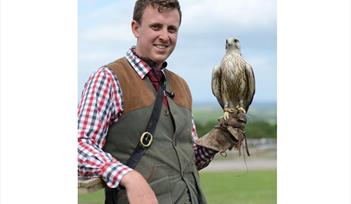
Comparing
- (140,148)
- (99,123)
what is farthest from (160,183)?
(99,123)

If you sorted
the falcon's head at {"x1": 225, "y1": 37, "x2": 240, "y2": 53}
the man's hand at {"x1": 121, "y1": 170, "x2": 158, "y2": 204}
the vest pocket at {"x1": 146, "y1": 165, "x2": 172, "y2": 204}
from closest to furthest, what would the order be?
the man's hand at {"x1": 121, "y1": 170, "x2": 158, "y2": 204} < the vest pocket at {"x1": 146, "y1": 165, "x2": 172, "y2": 204} < the falcon's head at {"x1": 225, "y1": 37, "x2": 240, "y2": 53}

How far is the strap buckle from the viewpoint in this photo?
1560mm

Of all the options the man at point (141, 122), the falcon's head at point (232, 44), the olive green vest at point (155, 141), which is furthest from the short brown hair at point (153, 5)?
the falcon's head at point (232, 44)

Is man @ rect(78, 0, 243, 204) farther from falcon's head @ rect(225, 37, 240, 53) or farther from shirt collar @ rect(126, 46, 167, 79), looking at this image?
falcon's head @ rect(225, 37, 240, 53)

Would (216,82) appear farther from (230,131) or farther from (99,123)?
(99,123)

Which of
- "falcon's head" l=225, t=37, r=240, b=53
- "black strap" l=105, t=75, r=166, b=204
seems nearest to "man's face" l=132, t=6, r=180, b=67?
"black strap" l=105, t=75, r=166, b=204

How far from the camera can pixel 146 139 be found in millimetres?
1564

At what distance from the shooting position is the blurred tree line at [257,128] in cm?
186

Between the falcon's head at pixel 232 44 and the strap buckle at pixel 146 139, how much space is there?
40cm

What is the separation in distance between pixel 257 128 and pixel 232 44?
267mm

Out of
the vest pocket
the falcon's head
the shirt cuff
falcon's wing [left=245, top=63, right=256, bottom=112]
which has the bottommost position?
the vest pocket
